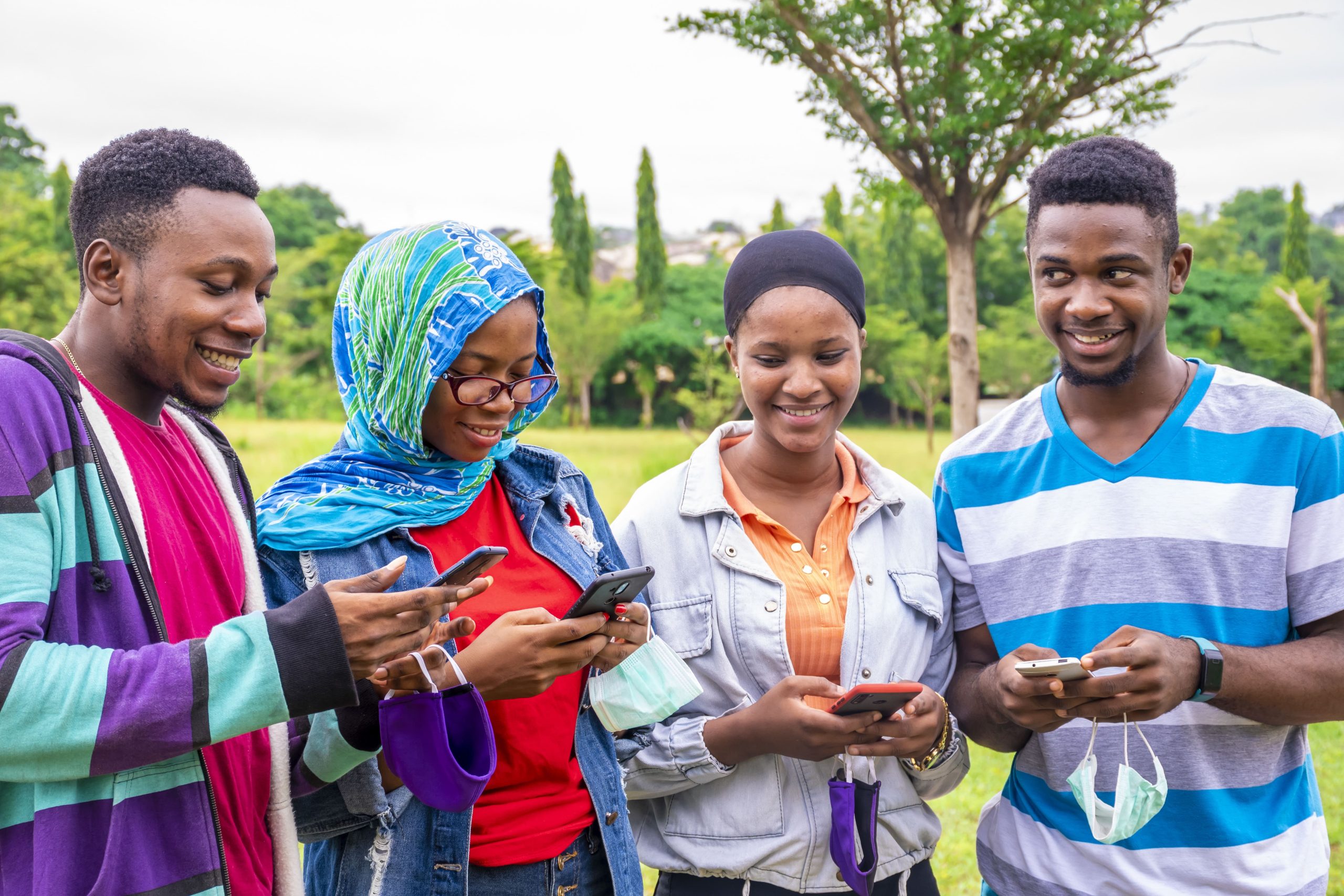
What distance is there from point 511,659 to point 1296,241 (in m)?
39.1

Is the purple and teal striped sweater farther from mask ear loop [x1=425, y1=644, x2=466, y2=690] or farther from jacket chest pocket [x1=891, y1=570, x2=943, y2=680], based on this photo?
jacket chest pocket [x1=891, y1=570, x2=943, y2=680]

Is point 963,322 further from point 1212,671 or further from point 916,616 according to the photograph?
point 1212,671

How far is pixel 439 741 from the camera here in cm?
183

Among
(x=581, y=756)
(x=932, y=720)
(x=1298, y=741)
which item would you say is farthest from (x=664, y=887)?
(x=1298, y=741)

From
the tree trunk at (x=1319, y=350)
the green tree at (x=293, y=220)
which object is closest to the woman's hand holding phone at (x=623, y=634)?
the tree trunk at (x=1319, y=350)

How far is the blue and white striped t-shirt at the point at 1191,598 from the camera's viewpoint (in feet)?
7.32

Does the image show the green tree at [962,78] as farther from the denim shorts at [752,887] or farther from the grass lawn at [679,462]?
the denim shorts at [752,887]

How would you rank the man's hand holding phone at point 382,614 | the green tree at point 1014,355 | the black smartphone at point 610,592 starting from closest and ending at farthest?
1. the man's hand holding phone at point 382,614
2. the black smartphone at point 610,592
3. the green tree at point 1014,355

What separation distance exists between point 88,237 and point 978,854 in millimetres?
2379

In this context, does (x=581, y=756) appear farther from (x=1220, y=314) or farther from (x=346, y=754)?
(x=1220, y=314)

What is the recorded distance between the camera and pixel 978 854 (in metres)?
2.56

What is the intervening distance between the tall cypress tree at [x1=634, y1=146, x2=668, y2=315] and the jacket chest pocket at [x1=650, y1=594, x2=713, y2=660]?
114 ft

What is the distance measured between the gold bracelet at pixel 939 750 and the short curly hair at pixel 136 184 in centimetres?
192

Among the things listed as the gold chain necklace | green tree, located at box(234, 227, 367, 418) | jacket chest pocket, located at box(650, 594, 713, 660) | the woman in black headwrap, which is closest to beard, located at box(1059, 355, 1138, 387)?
the woman in black headwrap
